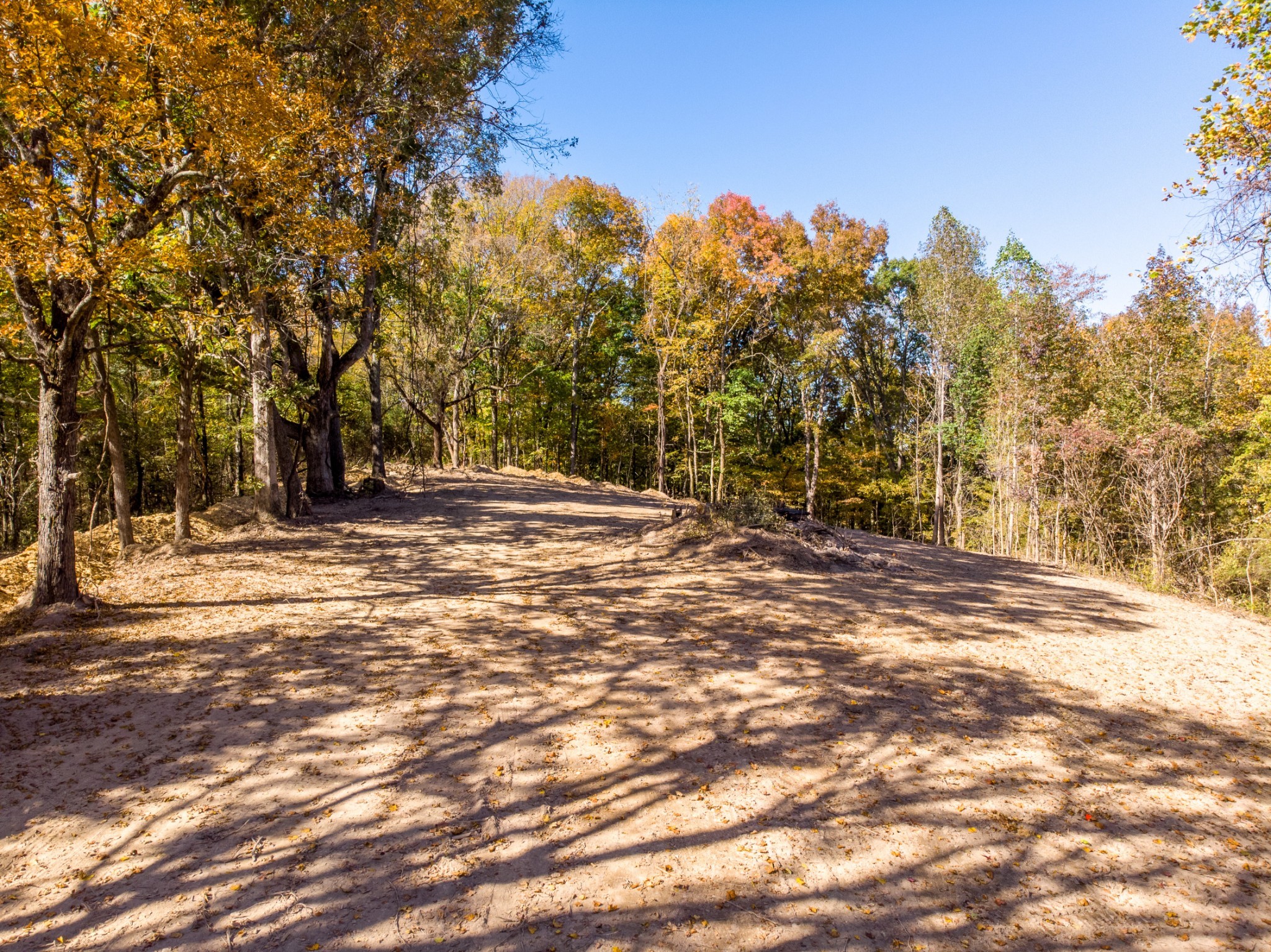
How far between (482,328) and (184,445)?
15.0 m

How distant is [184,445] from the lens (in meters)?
10.5

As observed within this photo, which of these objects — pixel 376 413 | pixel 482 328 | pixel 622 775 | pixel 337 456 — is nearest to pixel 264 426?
pixel 337 456

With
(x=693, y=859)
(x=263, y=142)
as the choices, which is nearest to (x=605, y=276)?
(x=263, y=142)

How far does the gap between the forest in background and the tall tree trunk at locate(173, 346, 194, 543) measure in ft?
0.56

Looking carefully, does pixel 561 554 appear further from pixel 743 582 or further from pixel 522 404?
pixel 522 404

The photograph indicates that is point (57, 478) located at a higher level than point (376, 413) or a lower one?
lower

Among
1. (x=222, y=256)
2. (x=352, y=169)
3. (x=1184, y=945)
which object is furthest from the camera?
(x=352, y=169)

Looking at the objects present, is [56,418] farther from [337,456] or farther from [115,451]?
[337,456]

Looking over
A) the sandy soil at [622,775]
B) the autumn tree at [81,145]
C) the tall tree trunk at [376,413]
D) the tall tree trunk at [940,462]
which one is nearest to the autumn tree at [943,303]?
the tall tree trunk at [940,462]

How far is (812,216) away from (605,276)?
30.7 feet

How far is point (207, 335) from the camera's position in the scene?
31.2ft

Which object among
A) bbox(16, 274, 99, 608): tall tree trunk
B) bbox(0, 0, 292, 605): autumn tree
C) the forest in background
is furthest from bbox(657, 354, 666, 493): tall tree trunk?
bbox(16, 274, 99, 608): tall tree trunk

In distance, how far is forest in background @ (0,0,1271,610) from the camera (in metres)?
6.83

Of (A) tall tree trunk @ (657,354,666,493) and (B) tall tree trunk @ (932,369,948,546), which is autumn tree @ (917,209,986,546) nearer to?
(B) tall tree trunk @ (932,369,948,546)
